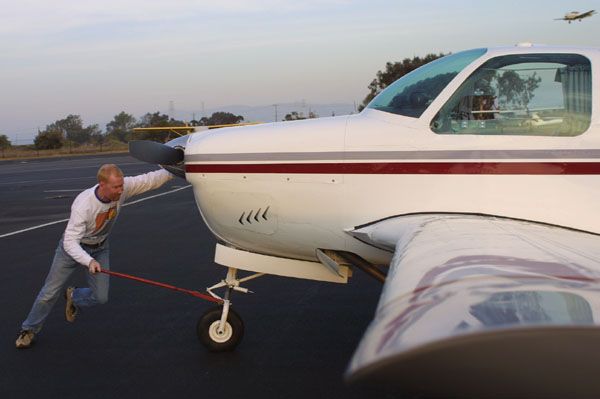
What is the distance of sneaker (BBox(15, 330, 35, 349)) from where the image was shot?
17.6 ft

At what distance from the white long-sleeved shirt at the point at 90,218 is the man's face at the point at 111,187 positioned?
0.08 meters

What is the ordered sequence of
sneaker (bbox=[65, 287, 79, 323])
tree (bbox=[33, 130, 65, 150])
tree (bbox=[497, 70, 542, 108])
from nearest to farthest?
tree (bbox=[497, 70, 542, 108]) < sneaker (bbox=[65, 287, 79, 323]) < tree (bbox=[33, 130, 65, 150])

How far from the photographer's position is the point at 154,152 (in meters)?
4.74

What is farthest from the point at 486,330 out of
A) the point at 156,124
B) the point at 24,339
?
the point at 156,124

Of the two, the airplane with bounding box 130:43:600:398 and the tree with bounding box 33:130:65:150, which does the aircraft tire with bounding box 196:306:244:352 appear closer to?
the airplane with bounding box 130:43:600:398

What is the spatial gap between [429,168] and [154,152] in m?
2.03

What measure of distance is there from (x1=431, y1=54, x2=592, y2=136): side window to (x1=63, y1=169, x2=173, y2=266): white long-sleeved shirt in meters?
2.82

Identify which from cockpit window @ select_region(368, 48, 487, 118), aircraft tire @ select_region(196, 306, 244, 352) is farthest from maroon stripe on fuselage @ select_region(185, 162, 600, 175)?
aircraft tire @ select_region(196, 306, 244, 352)

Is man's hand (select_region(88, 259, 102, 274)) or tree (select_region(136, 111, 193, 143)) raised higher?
tree (select_region(136, 111, 193, 143))

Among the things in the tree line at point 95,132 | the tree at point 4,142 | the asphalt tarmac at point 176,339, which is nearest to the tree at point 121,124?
the tree line at point 95,132

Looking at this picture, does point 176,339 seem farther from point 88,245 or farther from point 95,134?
point 95,134

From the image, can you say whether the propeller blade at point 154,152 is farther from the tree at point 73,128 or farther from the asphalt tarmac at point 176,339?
the tree at point 73,128

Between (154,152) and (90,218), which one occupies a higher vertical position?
(154,152)

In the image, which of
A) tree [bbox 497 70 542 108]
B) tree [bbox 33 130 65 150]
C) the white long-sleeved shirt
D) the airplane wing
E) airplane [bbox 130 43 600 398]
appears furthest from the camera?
tree [bbox 33 130 65 150]
